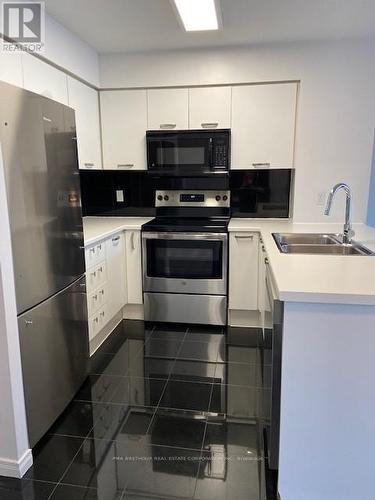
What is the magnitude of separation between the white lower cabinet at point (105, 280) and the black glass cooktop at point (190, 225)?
31 centimetres

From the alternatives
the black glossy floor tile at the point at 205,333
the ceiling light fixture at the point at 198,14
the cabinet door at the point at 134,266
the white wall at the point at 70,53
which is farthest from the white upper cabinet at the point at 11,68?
the black glossy floor tile at the point at 205,333

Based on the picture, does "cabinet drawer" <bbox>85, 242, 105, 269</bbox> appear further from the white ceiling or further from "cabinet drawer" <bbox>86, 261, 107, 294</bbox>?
the white ceiling

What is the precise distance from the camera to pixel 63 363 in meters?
2.07

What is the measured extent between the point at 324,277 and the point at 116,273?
1981 mm

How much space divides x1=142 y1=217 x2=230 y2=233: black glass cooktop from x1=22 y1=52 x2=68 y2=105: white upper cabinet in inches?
47.2

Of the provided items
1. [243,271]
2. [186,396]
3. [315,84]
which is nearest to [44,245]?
[186,396]

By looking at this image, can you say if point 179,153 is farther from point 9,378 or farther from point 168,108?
point 9,378

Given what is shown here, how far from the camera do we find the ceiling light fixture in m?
2.09

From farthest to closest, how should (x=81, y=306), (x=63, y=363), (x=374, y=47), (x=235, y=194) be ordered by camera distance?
1. (x=235, y=194)
2. (x=374, y=47)
3. (x=81, y=306)
4. (x=63, y=363)

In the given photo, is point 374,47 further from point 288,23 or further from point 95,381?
point 95,381

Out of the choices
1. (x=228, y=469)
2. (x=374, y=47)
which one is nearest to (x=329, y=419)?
(x=228, y=469)

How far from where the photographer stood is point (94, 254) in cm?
267

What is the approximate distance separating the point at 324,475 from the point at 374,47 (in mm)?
3029

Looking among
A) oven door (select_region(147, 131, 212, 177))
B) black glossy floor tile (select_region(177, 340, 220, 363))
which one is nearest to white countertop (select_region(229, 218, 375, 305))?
black glossy floor tile (select_region(177, 340, 220, 363))
